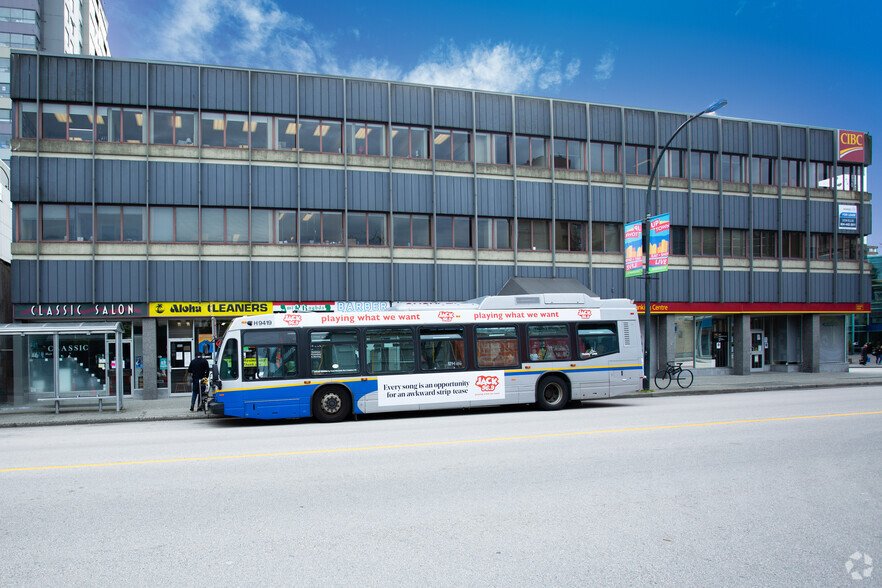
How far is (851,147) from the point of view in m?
30.9

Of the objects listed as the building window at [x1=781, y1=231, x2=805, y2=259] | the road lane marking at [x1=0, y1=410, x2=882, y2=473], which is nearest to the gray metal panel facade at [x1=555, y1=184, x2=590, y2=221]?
the building window at [x1=781, y1=231, x2=805, y2=259]

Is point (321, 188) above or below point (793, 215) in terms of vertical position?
above

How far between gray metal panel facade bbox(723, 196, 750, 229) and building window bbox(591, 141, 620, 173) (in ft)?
18.8

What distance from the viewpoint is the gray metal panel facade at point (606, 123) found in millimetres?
26641

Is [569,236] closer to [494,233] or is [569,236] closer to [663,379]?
[494,233]

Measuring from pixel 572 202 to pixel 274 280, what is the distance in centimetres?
1246

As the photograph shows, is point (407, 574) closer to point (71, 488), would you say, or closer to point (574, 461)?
point (574, 461)

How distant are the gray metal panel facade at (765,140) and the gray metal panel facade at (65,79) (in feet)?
90.6

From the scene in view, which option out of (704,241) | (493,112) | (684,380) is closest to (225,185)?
(493,112)

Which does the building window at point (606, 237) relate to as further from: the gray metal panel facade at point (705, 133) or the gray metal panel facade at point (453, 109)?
the gray metal panel facade at point (453, 109)

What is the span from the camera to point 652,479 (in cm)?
741

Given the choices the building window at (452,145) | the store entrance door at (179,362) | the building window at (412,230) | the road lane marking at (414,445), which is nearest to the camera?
the road lane marking at (414,445)

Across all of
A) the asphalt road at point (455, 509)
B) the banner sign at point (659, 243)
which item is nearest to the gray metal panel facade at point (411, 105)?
the banner sign at point (659, 243)

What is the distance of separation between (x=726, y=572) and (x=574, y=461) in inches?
153
